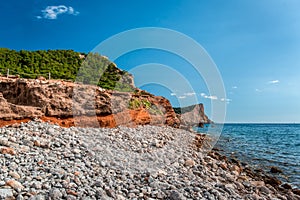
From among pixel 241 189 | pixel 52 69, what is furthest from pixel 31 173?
pixel 52 69

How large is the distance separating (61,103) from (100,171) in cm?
550

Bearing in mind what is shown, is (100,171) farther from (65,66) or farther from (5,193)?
(65,66)

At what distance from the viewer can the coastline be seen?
14.4 feet

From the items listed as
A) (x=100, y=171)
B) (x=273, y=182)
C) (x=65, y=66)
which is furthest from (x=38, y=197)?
(x=65, y=66)

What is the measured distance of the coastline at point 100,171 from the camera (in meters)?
4.39

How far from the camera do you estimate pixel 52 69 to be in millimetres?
25859

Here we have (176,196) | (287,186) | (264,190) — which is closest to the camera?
(176,196)

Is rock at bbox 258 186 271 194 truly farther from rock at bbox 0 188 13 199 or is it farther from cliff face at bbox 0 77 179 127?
cliff face at bbox 0 77 179 127

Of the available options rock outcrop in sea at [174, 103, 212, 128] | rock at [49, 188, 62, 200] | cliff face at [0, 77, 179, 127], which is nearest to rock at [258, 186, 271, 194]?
rock at [49, 188, 62, 200]

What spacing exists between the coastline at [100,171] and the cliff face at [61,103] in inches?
41.6

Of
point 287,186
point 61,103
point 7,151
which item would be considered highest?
point 61,103

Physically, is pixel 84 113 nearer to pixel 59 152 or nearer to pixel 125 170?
pixel 59 152

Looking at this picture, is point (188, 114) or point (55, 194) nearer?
point (55, 194)

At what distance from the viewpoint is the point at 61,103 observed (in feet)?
32.7
